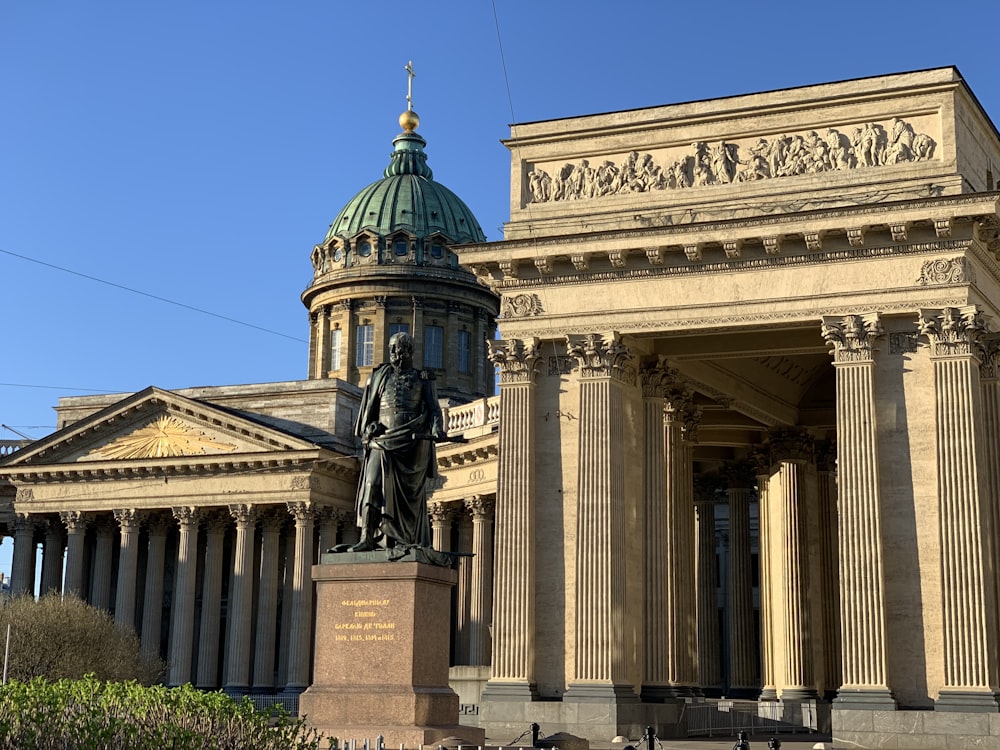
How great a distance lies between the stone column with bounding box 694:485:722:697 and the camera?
180ft

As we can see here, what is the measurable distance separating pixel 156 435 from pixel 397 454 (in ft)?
174

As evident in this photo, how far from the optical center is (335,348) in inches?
3812

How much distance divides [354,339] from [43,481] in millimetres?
24462

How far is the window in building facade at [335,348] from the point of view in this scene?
95.9 m

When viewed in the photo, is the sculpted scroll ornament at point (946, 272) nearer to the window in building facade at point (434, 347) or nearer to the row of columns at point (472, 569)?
the row of columns at point (472, 569)

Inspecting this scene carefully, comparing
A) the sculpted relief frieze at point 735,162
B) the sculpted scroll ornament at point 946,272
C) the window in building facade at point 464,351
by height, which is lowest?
the sculpted scroll ornament at point 946,272

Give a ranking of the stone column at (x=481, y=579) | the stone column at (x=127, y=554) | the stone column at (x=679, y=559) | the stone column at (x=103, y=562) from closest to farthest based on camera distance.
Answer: the stone column at (x=679, y=559) → the stone column at (x=481, y=579) → the stone column at (x=127, y=554) → the stone column at (x=103, y=562)

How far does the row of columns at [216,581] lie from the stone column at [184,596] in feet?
0.16

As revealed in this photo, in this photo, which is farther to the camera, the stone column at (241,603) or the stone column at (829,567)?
the stone column at (241,603)

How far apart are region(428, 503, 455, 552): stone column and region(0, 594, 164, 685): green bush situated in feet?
46.5

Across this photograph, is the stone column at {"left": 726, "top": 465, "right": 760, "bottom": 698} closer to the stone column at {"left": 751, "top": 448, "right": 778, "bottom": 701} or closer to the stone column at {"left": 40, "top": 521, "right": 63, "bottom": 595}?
the stone column at {"left": 751, "top": 448, "right": 778, "bottom": 701}

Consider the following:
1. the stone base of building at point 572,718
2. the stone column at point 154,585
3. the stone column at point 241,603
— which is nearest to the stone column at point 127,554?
the stone column at point 154,585

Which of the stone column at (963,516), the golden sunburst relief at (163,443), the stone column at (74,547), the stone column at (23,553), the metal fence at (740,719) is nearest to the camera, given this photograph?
the stone column at (963,516)

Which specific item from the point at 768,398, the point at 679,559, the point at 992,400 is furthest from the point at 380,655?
the point at 768,398
